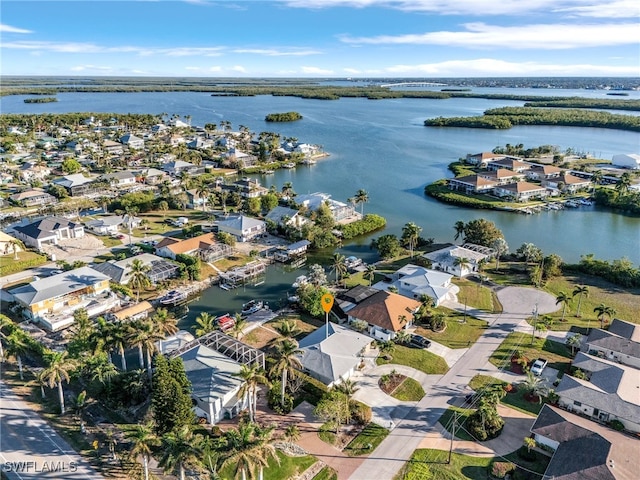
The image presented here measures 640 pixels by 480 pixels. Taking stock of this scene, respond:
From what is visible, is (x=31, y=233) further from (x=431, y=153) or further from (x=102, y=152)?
(x=431, y=153)

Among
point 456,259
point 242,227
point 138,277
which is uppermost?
point 242,227

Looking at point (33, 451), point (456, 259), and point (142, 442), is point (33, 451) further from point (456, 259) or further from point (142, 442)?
point (456, 259)

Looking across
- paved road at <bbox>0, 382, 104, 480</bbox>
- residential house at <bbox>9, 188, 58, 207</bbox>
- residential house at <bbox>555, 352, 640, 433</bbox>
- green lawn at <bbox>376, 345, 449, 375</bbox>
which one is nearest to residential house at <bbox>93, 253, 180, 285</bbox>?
paved road at <bbox>0, 382, 104, 480</bbox>

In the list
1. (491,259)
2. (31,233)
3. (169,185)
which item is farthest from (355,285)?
(169,185)

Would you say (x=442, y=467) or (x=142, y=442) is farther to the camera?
(x=442, y=467)

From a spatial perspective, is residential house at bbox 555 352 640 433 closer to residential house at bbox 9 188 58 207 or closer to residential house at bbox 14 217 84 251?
residential house at bbox 14 217 84 251

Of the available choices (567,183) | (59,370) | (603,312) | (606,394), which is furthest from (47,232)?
(567,183)

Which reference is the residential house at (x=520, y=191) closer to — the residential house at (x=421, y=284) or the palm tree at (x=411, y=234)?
the palm tree at (x=411, y=234)
